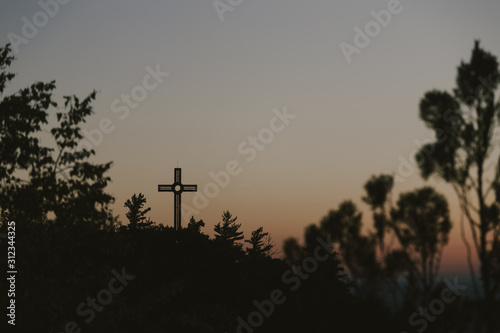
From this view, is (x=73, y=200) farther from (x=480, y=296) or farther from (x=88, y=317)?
(x=480, y=296)

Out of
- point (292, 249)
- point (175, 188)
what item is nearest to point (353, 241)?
point (292, 249)

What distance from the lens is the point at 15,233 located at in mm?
16203

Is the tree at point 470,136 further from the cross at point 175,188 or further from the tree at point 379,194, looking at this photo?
the cross at point 175,188

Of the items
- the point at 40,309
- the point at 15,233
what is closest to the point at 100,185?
the point at 15,233

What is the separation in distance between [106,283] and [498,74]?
12.4 meters

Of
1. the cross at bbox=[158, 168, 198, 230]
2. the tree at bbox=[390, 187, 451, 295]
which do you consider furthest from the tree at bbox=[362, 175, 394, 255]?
the cross at bbox=[158, 168, 198, 230]

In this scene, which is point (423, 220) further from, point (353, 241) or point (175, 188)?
point (175, 188)

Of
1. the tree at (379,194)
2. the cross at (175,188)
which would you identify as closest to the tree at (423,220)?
the tree at (379,194)

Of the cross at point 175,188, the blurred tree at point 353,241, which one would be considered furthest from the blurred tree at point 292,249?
the cross at point 175,188

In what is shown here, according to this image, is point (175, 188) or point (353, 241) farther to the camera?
point (175, 188)

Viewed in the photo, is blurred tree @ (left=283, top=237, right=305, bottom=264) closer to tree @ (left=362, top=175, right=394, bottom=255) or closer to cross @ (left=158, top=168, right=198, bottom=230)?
tree @ (left=362, top=175, right=394, bottom=255)

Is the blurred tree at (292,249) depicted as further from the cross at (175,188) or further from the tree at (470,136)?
the cross at (175,188)

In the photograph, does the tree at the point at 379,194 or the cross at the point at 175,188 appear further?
the cross at the point at 175,188

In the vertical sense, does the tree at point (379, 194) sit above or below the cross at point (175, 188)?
below
